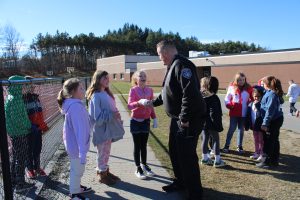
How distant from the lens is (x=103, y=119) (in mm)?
5938

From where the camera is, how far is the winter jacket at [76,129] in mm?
4895

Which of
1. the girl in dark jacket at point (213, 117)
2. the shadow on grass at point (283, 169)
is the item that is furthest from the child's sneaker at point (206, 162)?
the shadow on grass at point (283, 169)

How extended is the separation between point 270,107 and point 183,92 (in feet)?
8.54

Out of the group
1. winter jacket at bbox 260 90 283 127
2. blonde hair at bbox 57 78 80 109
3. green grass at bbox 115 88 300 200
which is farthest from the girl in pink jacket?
winter jacket at bbox 260 90 283 127

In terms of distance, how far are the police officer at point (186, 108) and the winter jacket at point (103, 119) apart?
1146mm

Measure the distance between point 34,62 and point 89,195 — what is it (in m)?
92.3

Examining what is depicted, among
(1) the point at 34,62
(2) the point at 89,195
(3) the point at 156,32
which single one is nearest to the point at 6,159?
(2) the point at 89,195

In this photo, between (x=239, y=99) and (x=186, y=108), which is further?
(x=239, y=99)

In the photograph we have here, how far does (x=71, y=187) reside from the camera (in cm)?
511

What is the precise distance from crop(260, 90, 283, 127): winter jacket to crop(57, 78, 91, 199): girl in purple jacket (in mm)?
3419

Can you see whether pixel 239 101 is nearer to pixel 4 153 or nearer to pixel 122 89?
pixel 4 153

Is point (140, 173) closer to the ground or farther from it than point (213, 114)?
closer to the ground

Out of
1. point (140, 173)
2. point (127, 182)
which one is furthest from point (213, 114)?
point (127, 182)

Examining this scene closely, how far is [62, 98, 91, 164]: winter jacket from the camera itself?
4.89m
